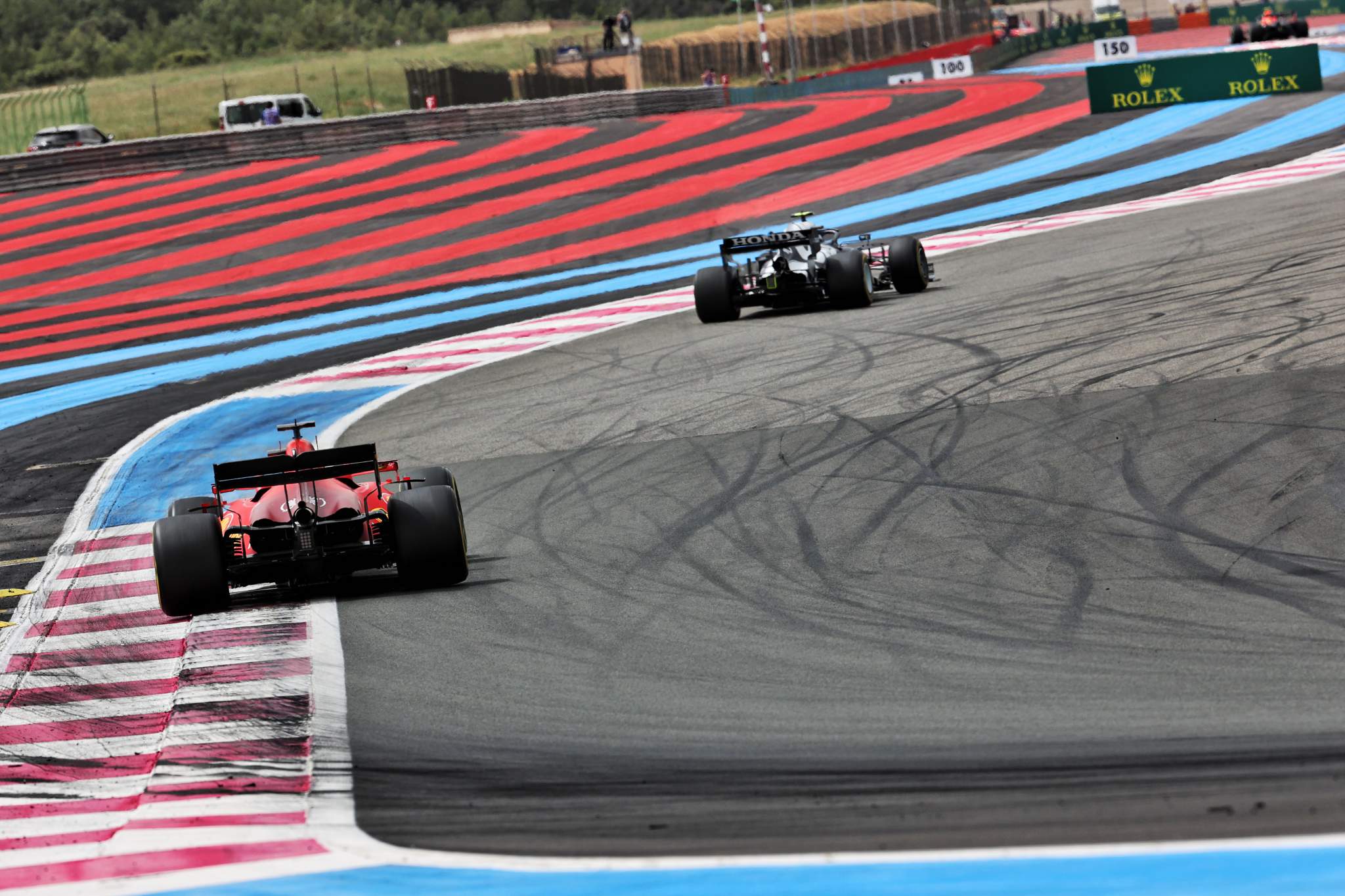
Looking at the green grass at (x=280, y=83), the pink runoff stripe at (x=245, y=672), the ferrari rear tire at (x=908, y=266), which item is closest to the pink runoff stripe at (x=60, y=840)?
the pink runoff stripe at (x=245, y=672)

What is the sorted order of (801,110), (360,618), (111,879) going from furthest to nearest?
(801,110)
(360,618)
(111,879)

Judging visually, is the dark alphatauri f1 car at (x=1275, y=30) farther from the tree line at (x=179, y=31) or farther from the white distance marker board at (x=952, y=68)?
the tree line at (x=179, y=31)

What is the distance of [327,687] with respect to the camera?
7.65m

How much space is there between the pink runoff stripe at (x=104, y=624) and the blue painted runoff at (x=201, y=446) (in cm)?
284

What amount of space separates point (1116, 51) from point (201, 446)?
4395 centimetres

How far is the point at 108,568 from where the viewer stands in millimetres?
11328

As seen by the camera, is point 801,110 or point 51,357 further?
point 801,110

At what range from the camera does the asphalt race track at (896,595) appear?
5.59 metres

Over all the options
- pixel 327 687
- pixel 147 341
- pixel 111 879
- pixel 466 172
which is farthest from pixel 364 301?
pixel 111 879

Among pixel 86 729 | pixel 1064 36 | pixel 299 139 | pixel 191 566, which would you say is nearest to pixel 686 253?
pixel 299 139

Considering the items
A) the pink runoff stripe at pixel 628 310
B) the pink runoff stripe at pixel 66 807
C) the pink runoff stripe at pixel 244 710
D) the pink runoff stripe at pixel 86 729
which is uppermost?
the pink runoff stripe at pixel 628 310

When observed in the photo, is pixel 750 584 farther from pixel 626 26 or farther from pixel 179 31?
pixel 179 31

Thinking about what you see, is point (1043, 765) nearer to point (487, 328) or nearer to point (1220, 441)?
point (1220, 441)

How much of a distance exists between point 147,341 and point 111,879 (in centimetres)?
1902
